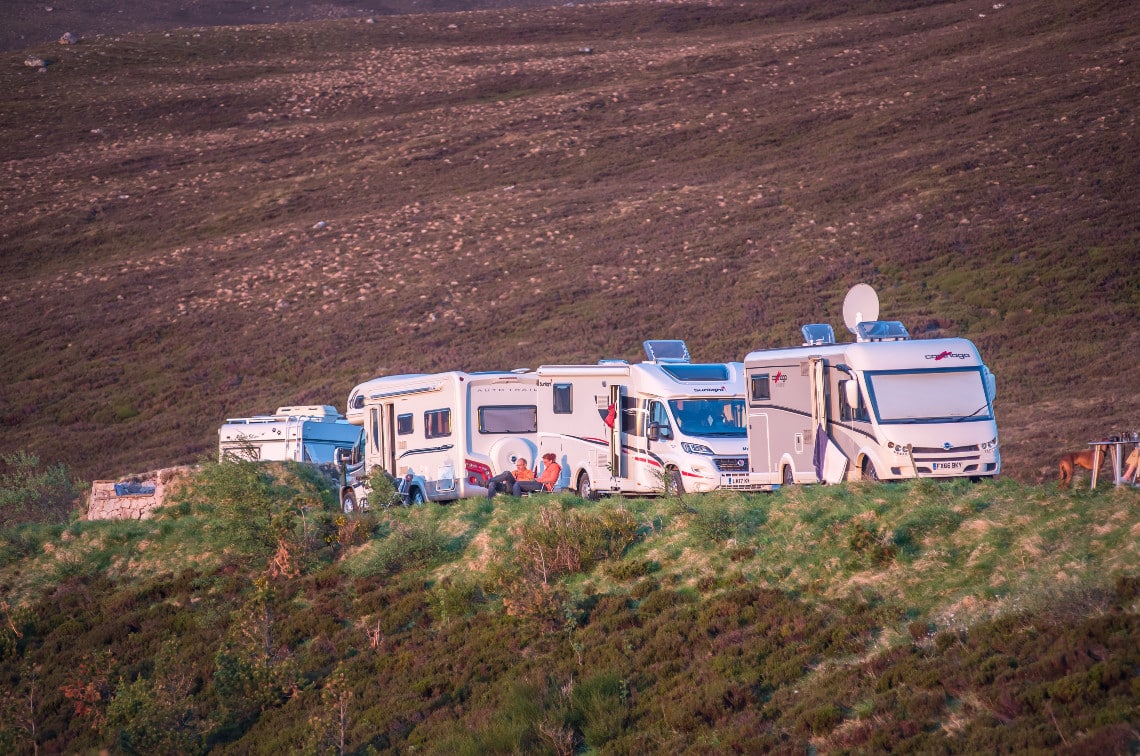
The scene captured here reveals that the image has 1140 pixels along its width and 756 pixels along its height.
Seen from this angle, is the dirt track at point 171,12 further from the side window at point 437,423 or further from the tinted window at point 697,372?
the tinted window at point 697,372

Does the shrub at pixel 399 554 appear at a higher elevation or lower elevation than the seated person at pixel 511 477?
lower

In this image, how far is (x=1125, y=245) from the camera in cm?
5006

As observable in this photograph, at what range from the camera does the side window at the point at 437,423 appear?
22.8 metres

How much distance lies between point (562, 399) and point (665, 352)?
2.52 meters

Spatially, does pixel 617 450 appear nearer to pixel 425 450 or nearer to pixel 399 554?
pixel 425 450

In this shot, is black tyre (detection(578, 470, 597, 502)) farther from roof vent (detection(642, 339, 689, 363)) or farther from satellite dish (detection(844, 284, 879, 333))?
satellite dish (detection(844, 284, 879, 333))

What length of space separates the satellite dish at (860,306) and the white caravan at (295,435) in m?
15.5

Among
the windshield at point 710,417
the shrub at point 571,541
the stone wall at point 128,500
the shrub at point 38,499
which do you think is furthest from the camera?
the shrub at point 38,499

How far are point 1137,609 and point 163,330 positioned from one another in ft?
184

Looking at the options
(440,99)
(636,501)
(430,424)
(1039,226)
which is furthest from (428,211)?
(636,501)

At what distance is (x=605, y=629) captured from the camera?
13.5 meters

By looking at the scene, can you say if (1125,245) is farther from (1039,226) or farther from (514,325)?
(514,325)

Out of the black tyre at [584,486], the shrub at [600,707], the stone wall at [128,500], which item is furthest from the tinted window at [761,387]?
the stone wall at [128,500]

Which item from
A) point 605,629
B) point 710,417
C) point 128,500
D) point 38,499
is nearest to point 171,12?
point 38,499
